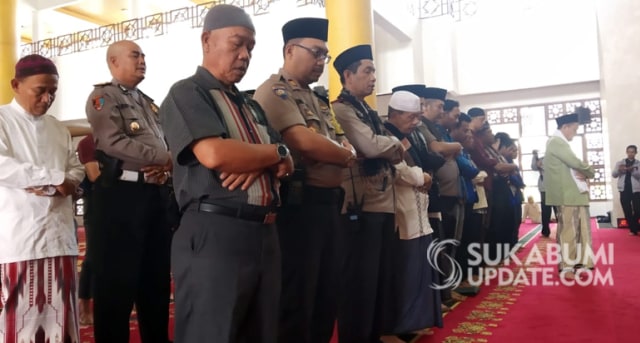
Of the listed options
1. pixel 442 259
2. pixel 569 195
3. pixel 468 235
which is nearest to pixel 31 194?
pixel 442 259

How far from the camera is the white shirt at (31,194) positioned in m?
1.95

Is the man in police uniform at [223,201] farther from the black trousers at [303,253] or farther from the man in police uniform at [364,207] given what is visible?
the man in police uniform at [364,207]

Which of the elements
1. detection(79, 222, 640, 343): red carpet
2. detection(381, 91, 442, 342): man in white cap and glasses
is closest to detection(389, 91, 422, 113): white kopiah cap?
detection(381, 91, 442, 342): man in white cap and glasses

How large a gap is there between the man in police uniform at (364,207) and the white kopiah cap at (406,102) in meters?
0.32

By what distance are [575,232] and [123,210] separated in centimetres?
371

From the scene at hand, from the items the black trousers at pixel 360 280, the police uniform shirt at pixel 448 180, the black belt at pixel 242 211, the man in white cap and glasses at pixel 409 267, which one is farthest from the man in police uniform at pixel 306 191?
the police uniform shirt at pixel 448 180

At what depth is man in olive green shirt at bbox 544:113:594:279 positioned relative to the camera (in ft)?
14.6

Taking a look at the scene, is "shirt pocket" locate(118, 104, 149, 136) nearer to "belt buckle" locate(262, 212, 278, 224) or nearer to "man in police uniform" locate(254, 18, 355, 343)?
"man in police uniform" locate(254, 18, 355, 343)

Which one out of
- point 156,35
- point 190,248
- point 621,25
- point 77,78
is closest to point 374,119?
point 190,248

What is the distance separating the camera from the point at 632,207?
8.47m

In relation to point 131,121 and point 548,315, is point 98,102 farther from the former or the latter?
point 548,315

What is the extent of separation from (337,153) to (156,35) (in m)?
8.84

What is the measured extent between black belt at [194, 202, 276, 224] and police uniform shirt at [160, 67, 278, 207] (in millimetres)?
16

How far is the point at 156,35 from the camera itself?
9930mm
